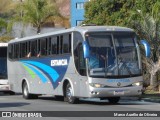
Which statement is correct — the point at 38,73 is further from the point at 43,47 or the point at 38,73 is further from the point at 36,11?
the point at 36,11

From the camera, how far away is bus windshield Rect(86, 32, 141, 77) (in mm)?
23719

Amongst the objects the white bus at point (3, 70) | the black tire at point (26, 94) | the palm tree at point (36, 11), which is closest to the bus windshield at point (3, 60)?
the white bus at point (3, 70)

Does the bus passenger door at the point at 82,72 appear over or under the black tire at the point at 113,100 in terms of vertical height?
over

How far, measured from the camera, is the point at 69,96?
84.5 ft

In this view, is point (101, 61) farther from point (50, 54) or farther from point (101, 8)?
point (101, 8)

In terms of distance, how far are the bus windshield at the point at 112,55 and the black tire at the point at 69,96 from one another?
82.4 inches

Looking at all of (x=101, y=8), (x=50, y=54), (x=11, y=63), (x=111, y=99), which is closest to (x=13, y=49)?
(x=11, y=63)

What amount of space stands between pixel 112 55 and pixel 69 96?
314cm

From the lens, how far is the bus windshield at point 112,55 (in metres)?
23.7

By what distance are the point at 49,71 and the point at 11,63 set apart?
642 cm

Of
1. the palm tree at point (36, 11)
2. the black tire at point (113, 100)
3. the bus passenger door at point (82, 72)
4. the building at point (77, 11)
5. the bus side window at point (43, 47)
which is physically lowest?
the black tire at point (113, 100)

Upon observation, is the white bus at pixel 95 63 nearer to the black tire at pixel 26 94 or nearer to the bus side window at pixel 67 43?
the bus side window at pixel 67 43

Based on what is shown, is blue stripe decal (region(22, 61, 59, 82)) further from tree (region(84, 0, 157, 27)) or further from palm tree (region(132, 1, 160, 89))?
tree (region(84, 0, 157, 27))

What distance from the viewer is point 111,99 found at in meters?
26.3
